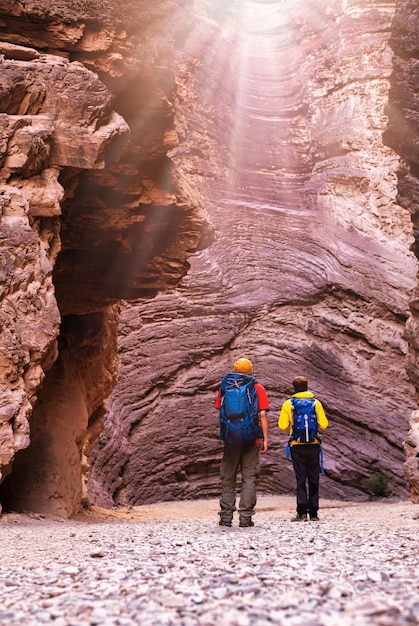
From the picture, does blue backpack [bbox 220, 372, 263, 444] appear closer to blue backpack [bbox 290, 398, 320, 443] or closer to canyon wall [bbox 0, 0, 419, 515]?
blue backpack [bbox 290, 398, 320, 443]

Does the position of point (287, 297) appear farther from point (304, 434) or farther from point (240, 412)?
point (240, 412)

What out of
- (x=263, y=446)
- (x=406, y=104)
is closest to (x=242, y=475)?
(x=263, y=446)

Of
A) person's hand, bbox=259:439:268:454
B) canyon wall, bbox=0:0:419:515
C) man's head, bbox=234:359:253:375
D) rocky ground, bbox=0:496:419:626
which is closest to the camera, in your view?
rocky ground, bbox=0:496:419:626

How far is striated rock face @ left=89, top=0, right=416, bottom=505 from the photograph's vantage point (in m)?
22.5

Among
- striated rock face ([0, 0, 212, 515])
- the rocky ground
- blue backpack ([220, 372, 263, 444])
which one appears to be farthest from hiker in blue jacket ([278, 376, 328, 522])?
striated rock face ([0, 0, 212, 515])

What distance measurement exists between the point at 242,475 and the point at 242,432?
59cm

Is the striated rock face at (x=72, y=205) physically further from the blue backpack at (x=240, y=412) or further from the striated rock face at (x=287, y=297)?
the striated rock face at (x=287, y=297)

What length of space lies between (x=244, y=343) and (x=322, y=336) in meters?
2.93

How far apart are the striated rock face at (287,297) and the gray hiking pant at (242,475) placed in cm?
1190

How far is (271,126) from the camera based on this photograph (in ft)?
105

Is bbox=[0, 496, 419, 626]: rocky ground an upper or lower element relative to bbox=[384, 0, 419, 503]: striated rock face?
lower

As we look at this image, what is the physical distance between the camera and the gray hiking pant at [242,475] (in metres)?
7.43

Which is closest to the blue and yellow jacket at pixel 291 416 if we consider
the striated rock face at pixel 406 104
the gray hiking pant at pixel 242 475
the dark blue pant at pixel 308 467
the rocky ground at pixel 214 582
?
the dark blue pant at pixel 308 467

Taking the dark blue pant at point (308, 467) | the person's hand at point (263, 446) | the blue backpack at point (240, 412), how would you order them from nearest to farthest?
the blue backpack at point (240, 412) < the person's hand at point (263, 446) < the dark blue pant at point (308, 467)
